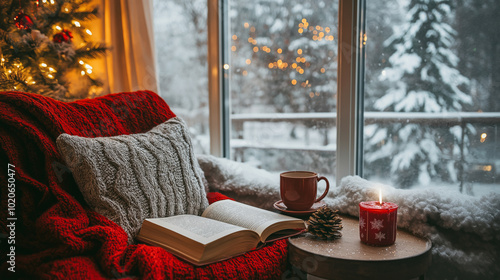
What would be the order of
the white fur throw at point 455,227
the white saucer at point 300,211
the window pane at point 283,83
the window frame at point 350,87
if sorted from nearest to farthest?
the white fur throw at point 455,227 < the white saucer at point 300,211 < the window frame at point 350,87 < the window pane at point 283,83

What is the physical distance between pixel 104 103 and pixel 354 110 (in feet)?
3.24

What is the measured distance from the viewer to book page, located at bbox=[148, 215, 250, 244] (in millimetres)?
884

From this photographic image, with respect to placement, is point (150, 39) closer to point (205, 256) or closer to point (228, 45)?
point (228, 45)

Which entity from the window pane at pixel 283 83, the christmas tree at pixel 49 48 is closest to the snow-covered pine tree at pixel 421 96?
the window pane at pixel 283 83

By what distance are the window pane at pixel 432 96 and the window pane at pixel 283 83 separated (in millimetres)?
199

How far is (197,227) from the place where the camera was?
3.12ft

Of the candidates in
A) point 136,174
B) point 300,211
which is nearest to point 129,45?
point 136,174

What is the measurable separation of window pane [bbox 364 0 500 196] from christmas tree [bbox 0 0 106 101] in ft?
4.73

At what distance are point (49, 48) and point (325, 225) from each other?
5.31 feet

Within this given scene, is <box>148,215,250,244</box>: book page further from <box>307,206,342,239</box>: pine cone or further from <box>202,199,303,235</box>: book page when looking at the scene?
<box>307,206,342,239</box>: pine cone

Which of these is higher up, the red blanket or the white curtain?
the white curtain

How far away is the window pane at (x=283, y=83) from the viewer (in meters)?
1.64

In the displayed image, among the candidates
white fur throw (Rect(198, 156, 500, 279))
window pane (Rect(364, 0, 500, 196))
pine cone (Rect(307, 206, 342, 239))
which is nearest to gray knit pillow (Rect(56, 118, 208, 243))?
pine cone (Rect(307, 206, 342, 239))

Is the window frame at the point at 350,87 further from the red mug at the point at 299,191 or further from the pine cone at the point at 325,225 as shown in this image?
the pine cone at the point at 325,225
